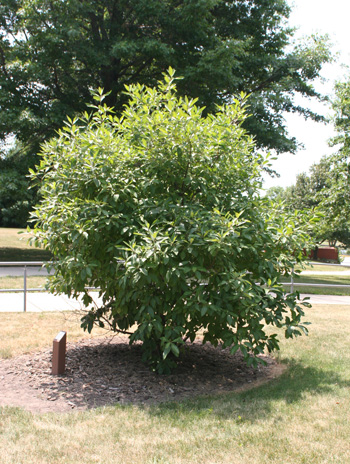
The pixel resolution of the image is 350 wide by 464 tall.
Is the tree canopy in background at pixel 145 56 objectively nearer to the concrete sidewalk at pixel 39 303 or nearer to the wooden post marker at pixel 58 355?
the concrete sidewalk at pixel 39 303

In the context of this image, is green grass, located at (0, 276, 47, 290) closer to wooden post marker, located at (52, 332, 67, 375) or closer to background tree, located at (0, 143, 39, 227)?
background tree, located at (0, 143, 39, 227)

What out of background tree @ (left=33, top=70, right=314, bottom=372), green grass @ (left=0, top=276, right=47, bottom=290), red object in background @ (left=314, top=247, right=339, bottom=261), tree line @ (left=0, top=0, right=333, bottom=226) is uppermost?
tree line @ (left=0, top=0, right=333, bottom=226)

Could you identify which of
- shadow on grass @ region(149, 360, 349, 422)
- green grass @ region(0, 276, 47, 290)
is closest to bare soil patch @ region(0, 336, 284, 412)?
shadow on grass @ region(149, 360, 349, 422)

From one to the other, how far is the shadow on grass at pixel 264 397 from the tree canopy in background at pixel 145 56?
1167 centimetres

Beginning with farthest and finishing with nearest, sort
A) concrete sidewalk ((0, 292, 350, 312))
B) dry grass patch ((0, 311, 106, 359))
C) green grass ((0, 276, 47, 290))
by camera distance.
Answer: green grass ((0, 276, 47, 290)) < concrete sidewalk ((0, 292, 350, 312)) < dry grass patch ((0, 311, 106, 359))

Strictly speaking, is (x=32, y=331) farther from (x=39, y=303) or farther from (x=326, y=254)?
(x=326, y=254)

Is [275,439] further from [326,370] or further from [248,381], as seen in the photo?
[326,370]

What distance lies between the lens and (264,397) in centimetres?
483

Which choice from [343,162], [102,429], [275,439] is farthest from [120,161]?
[343,162]

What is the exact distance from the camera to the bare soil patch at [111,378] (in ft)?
15.5

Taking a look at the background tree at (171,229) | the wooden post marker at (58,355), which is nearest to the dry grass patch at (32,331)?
the wooden post marker at (58,355)

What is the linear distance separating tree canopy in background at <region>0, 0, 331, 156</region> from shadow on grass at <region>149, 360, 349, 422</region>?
11.7 metres

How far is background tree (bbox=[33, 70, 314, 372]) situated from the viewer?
4.81 metres

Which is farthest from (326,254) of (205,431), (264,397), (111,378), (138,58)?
(205,431)
